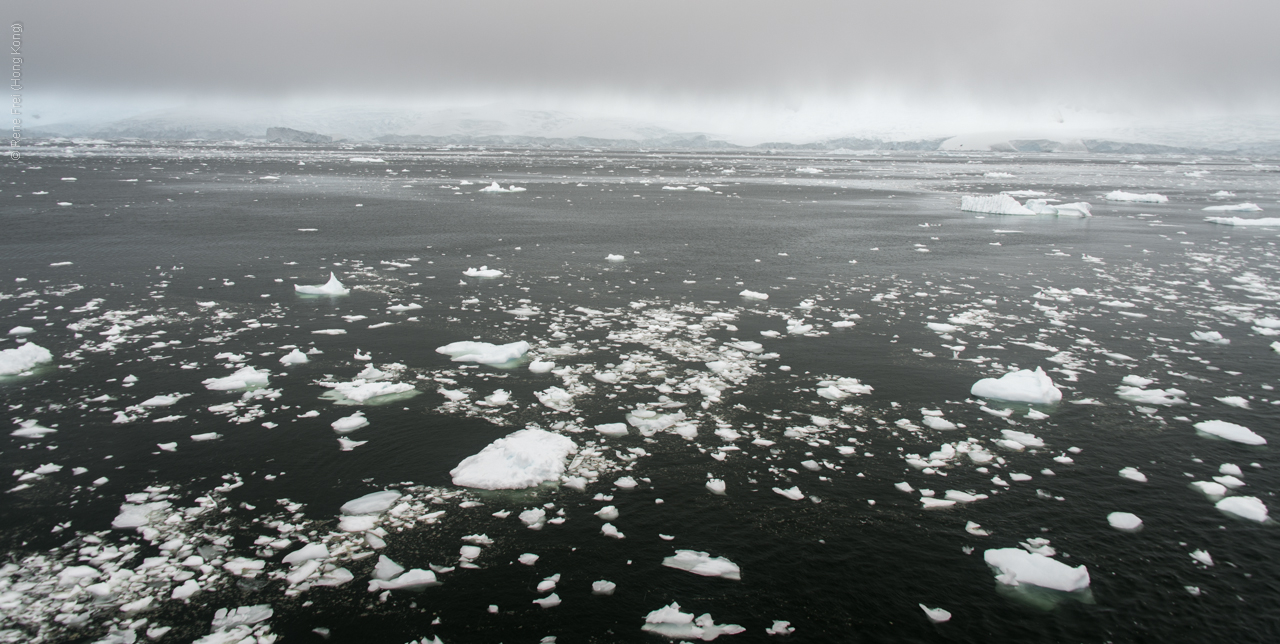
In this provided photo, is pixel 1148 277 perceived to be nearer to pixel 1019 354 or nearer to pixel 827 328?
pixel 1019 354

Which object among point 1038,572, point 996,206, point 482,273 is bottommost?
point 1038,572

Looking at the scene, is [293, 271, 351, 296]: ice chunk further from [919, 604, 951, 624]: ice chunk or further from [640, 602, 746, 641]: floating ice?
[919, 604, 951, 624]: ice chunk

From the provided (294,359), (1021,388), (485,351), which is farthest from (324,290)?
(1021,388)

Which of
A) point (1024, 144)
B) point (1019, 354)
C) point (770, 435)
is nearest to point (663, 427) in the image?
point (770, 435)

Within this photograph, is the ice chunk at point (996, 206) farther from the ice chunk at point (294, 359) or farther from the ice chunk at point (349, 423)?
the ice chunk at point (349, 423)

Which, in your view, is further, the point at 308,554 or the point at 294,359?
the point at 294,359

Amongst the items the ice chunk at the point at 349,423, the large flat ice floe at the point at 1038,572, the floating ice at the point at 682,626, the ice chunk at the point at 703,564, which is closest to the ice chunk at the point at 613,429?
the ice chunk at the point at 703,564

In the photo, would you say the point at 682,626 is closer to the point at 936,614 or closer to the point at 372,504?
the point at 936,614
